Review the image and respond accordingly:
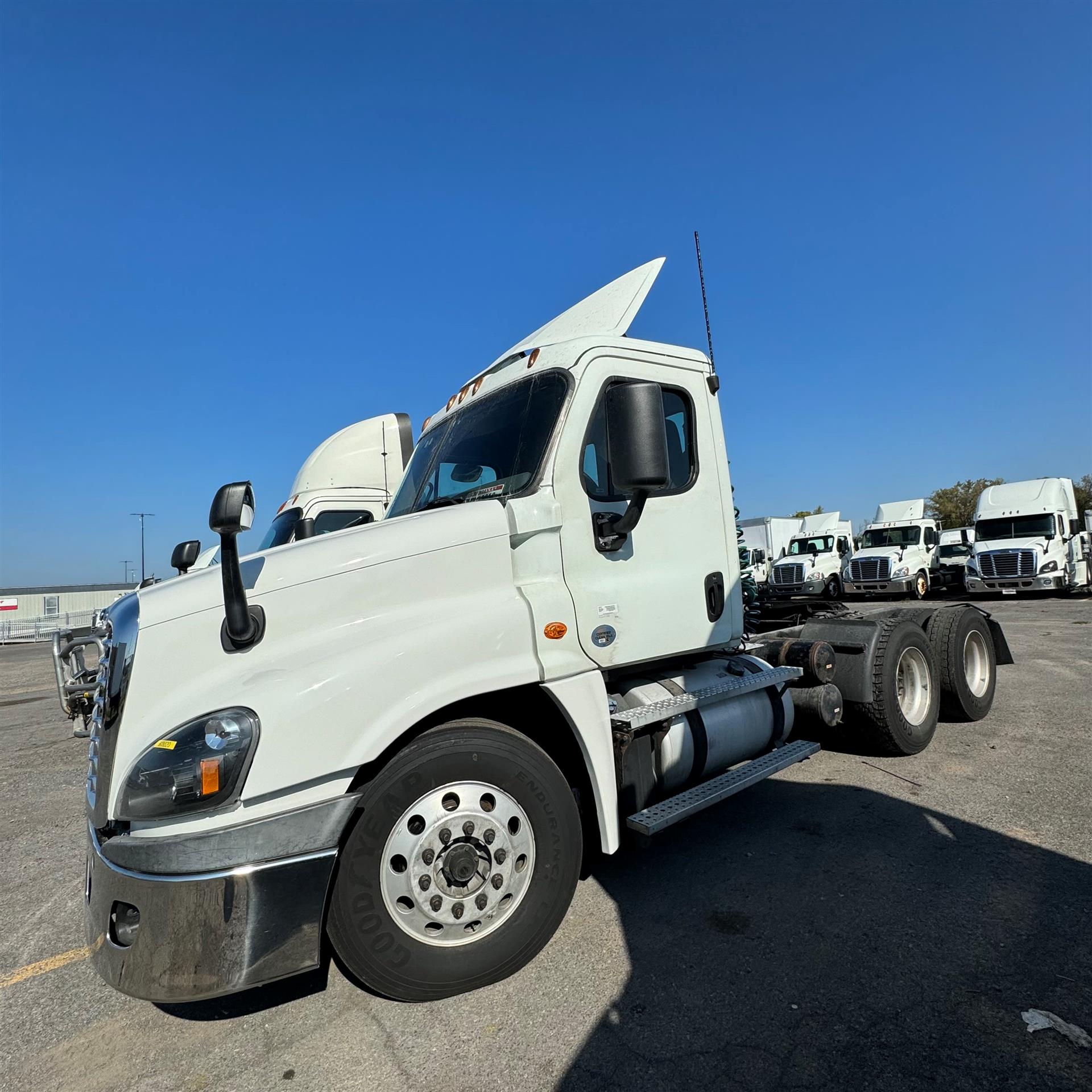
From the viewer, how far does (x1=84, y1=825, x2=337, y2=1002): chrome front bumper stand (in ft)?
7.29

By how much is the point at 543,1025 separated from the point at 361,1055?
25.7 inches

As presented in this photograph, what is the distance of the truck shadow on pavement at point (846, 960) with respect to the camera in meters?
2.25

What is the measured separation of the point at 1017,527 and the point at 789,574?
6.85 metres

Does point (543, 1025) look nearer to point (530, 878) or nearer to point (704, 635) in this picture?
point (530, 878)

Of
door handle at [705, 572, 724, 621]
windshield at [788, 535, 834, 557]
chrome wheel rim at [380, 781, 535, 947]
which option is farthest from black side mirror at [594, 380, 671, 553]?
windshield at [788, 535, 834, 557]

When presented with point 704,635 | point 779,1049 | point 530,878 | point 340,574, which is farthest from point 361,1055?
point 704,635

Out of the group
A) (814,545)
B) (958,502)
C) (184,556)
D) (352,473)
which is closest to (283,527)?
(352,473)

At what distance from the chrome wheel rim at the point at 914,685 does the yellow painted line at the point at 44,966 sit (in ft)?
18.4

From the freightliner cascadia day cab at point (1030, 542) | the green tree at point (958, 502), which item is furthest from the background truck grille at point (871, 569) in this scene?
the green tree at point (958, 502)

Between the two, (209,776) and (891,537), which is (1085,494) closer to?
(891,537)

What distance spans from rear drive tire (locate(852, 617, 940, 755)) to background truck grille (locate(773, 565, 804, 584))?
18.7 meters

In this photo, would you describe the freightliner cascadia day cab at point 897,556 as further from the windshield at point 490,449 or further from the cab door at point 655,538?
the windshield at point 490,449

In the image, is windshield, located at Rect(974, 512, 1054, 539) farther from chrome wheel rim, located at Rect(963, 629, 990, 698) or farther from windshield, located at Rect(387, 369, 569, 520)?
windshield, located at Rect(387, 369, 569, 520)

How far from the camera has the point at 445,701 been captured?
2623 millimetres
